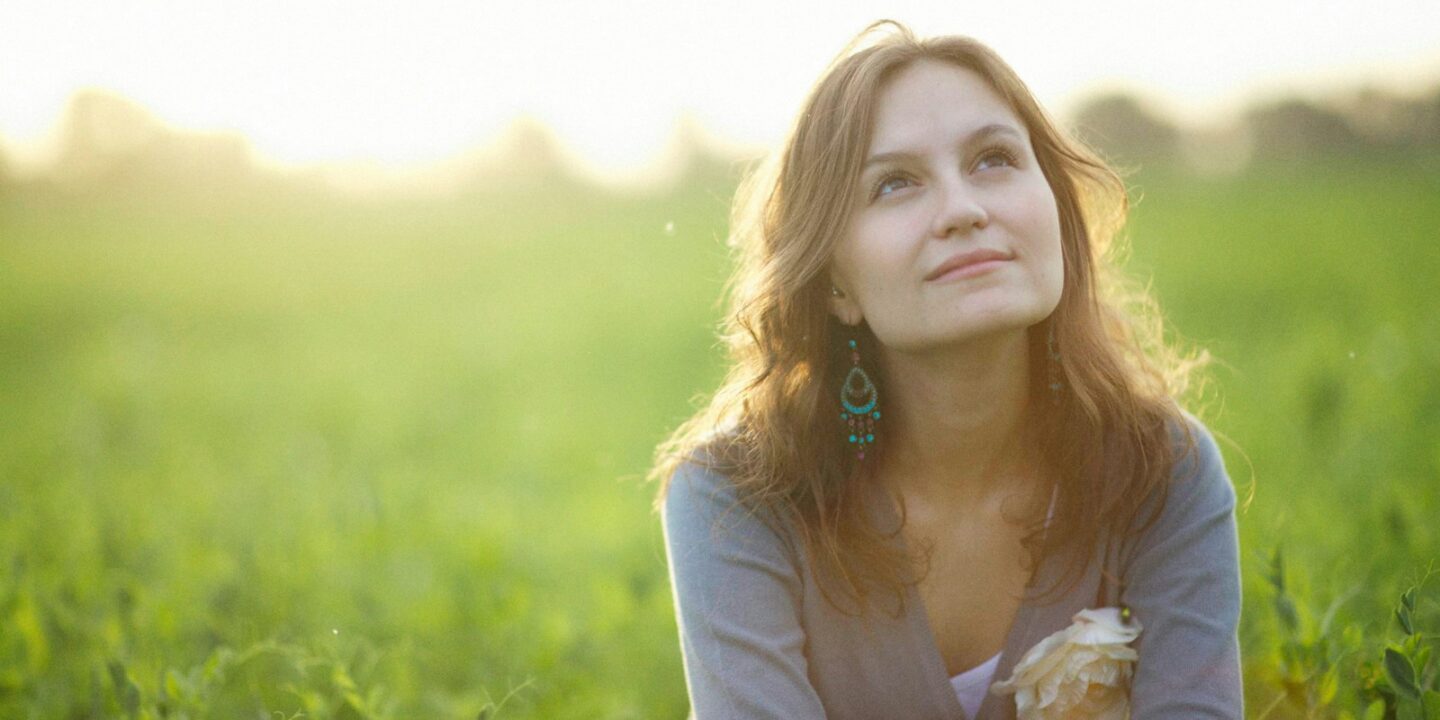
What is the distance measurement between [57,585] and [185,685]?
1.55m

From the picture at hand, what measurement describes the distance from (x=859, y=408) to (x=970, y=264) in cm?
44

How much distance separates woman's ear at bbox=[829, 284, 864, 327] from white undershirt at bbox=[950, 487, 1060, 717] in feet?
1.88

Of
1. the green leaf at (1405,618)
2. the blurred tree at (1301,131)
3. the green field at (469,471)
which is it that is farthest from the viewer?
the blurred tree at (1301,131)

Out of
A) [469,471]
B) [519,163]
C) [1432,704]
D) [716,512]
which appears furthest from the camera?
[519,163]

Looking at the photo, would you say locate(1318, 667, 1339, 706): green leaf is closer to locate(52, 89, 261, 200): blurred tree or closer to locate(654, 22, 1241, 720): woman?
locate(654, 22, 1241, 720): woman

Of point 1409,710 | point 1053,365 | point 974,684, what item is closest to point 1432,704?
point 1409,710

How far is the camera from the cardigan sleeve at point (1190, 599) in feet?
6.70

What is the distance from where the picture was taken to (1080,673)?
2072mm

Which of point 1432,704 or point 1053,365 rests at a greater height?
point 1053,365

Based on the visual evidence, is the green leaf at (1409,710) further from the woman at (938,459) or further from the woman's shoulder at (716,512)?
the woman's shoulder at (716,512)

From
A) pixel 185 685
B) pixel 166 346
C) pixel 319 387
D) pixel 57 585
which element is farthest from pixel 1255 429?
pixel 166 346

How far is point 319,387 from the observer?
8234 millimetres

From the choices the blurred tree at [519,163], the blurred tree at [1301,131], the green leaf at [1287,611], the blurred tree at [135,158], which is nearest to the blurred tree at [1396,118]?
the blurred tree at [1301,131]

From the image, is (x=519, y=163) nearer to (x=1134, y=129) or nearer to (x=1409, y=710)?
(x=1134, y=129)
